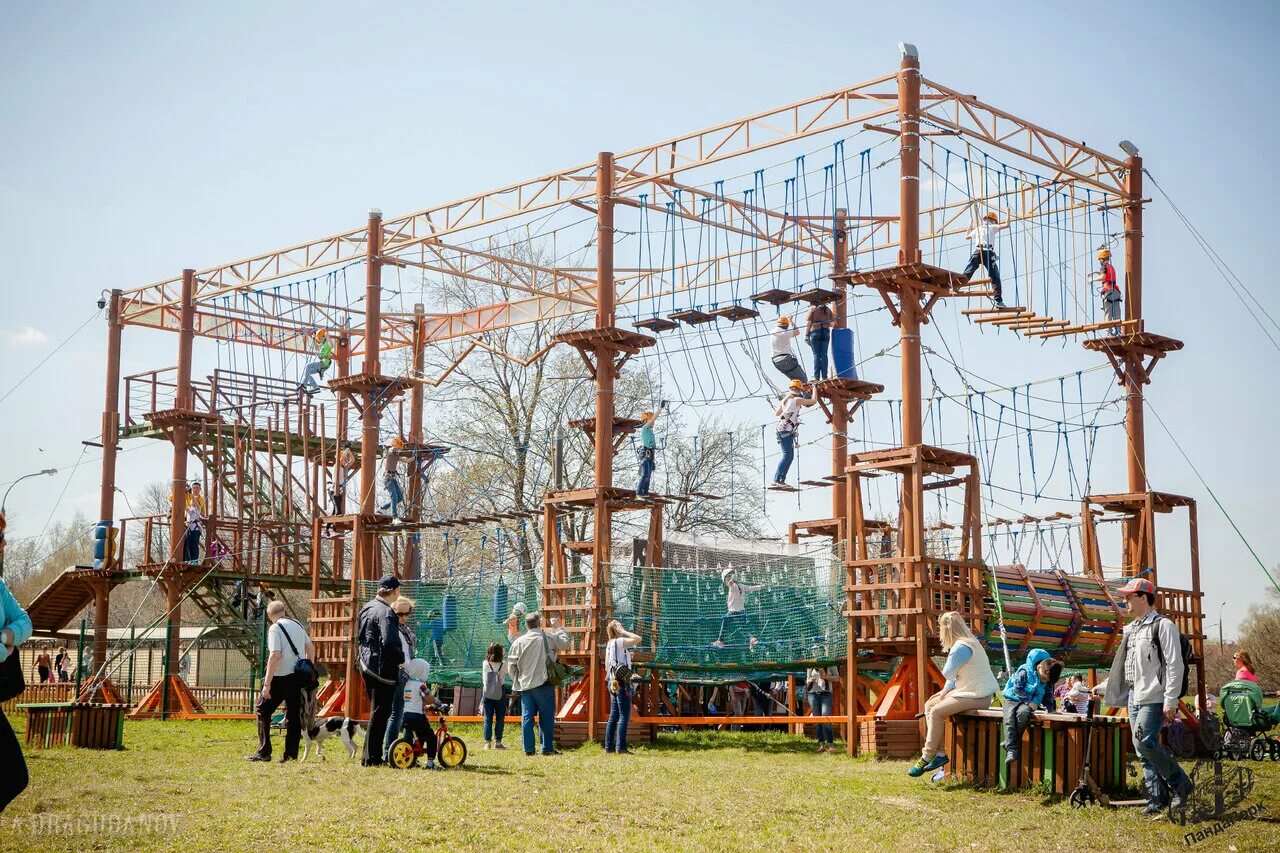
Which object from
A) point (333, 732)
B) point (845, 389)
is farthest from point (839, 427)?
point (333, 732)

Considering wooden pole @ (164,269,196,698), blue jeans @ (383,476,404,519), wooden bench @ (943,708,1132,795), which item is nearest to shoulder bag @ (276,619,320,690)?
wooden bench @ (943,708,1132,795)

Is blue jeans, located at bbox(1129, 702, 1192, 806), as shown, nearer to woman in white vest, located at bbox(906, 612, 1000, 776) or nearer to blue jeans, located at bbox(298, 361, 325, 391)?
woman in white vest, located at bbox(906, 612, 1000, 776)

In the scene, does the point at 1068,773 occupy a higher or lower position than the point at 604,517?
lower

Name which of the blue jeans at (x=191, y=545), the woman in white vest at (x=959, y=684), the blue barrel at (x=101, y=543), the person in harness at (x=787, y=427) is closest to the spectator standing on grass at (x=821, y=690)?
the person in harness at (x=787, y=427)

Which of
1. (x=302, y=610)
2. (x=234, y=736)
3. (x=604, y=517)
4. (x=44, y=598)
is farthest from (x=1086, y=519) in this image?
(x=302, y=610)

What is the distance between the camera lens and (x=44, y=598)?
106 ft

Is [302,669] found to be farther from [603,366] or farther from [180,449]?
[180,449]

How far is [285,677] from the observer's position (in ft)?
45.2

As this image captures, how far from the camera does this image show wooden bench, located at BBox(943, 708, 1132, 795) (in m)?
11.3

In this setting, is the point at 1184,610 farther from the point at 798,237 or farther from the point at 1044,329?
the point at 798,237

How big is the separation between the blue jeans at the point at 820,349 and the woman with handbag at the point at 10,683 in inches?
642

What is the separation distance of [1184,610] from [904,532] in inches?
208

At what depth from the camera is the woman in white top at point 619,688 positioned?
54.3 feet

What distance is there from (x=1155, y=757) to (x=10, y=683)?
7396 mm
